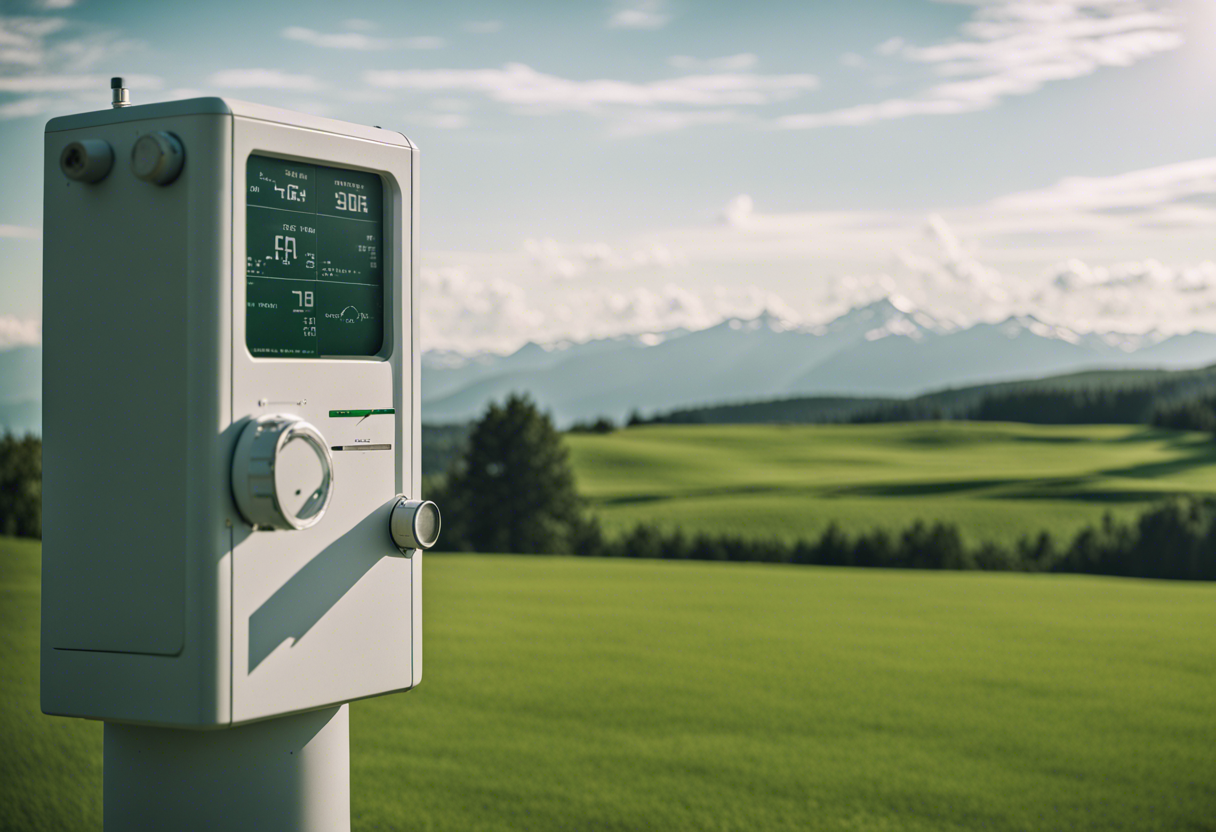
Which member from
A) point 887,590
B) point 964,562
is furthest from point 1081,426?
point 887,590

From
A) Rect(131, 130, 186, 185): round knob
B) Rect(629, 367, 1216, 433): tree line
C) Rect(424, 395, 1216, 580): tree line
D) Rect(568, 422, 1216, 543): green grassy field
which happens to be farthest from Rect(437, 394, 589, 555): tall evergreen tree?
Rect(131, 130, 186, 185): round knob

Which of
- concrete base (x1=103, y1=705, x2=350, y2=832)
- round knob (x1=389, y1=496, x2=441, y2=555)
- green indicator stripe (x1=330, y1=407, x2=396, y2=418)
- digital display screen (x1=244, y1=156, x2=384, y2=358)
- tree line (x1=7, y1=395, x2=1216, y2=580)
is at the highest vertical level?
digital display screen (x1=244, y1=156, x2=384, y2=358)

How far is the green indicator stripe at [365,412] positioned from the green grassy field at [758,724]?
9.48 feet

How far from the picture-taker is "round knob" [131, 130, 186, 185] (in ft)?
5.67

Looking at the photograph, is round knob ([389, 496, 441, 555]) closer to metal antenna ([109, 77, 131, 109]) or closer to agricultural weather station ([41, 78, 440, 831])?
agricultural weather station ([41, 78, 440, 831])

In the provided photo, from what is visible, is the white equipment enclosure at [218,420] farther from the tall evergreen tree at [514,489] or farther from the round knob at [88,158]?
the tall evergreen tree at [514,489]

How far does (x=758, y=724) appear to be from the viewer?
5809 mm

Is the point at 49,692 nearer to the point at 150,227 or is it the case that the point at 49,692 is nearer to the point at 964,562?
the point at 150,227

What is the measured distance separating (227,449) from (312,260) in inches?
15.6

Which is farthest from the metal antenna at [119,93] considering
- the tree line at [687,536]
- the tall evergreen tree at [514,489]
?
the tall evergreen tree at [514,489]

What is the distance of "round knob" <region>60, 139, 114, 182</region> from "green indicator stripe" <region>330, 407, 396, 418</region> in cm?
55

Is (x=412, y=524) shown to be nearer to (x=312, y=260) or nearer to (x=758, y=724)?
(x=312, y=260)

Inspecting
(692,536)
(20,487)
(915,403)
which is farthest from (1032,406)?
(20,487)

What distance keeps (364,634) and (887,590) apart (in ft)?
32.3
